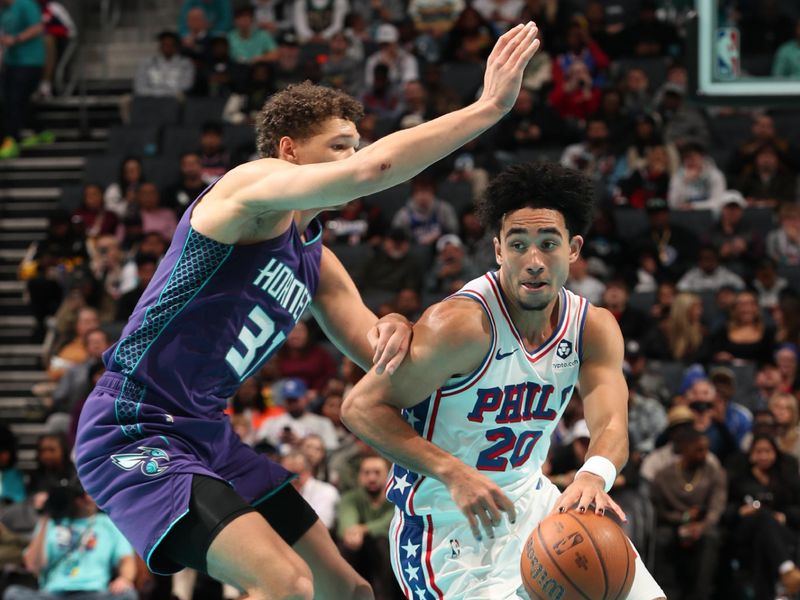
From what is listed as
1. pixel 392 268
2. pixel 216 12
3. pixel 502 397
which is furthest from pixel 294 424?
pixel 216 12

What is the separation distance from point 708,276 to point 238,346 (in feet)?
28.4

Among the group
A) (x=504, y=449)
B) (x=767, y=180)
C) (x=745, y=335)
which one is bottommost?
(x=745, y=335)

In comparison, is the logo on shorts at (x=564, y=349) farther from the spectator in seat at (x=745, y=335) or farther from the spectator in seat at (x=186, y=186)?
the spectator in seat at (x=186, y=186)

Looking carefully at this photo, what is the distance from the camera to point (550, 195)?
5.36 meters

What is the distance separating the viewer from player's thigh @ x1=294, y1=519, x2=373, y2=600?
5.77 m

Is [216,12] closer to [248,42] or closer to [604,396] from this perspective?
[248,42]

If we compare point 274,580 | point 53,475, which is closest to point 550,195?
point 274,580

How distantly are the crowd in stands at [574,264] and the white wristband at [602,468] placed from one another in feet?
17.0

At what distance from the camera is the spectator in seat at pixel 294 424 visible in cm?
1143

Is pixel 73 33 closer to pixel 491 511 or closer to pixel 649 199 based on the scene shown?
pixel 649 199

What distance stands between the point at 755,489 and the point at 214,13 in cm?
1050

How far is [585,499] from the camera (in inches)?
197

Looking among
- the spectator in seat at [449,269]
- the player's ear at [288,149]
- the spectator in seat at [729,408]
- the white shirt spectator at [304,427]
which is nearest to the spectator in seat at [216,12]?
the spectator in seat at [449,269]

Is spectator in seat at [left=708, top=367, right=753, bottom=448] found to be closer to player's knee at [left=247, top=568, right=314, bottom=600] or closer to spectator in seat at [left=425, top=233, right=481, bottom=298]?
spectator in seat at [left=425, top=233, right=481, bottom=298]
